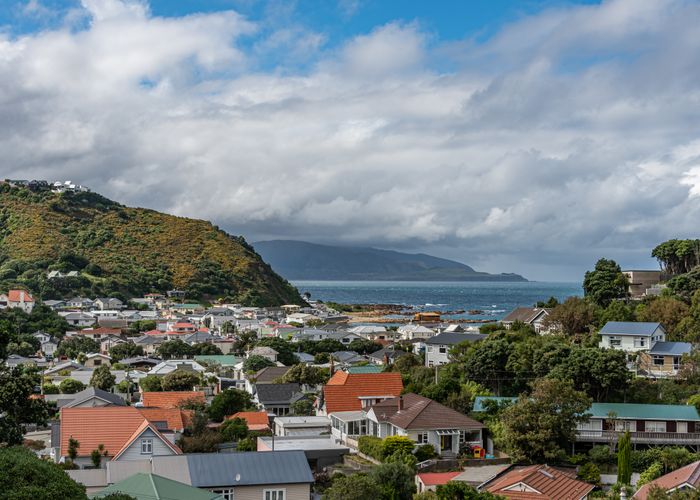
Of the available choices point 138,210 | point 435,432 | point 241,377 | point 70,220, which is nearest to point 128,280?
point 70,220

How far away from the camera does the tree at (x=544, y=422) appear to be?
31.2 metres

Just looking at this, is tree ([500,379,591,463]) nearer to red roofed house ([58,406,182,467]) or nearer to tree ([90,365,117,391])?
red roofed house ([58,406,182,467])

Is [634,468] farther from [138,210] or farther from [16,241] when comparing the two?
[138,210]

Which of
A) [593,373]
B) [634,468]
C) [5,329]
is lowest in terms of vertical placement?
[634,468]

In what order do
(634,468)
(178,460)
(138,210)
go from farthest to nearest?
(138,210), (634,468), (178,460)

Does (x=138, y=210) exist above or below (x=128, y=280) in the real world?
above

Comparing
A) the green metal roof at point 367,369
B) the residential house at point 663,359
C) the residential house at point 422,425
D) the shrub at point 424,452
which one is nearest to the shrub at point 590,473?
the residential house at point 422,425

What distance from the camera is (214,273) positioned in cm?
13488

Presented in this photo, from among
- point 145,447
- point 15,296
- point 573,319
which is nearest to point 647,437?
point 573,319

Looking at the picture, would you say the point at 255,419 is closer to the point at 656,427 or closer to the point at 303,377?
the point at 303,377

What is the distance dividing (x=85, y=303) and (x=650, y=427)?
90337 mm

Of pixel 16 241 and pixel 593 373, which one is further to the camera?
pixel 16 241

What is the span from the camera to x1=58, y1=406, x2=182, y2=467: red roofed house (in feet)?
96.9

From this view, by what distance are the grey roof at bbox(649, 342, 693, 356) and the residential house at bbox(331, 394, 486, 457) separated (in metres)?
13.0
